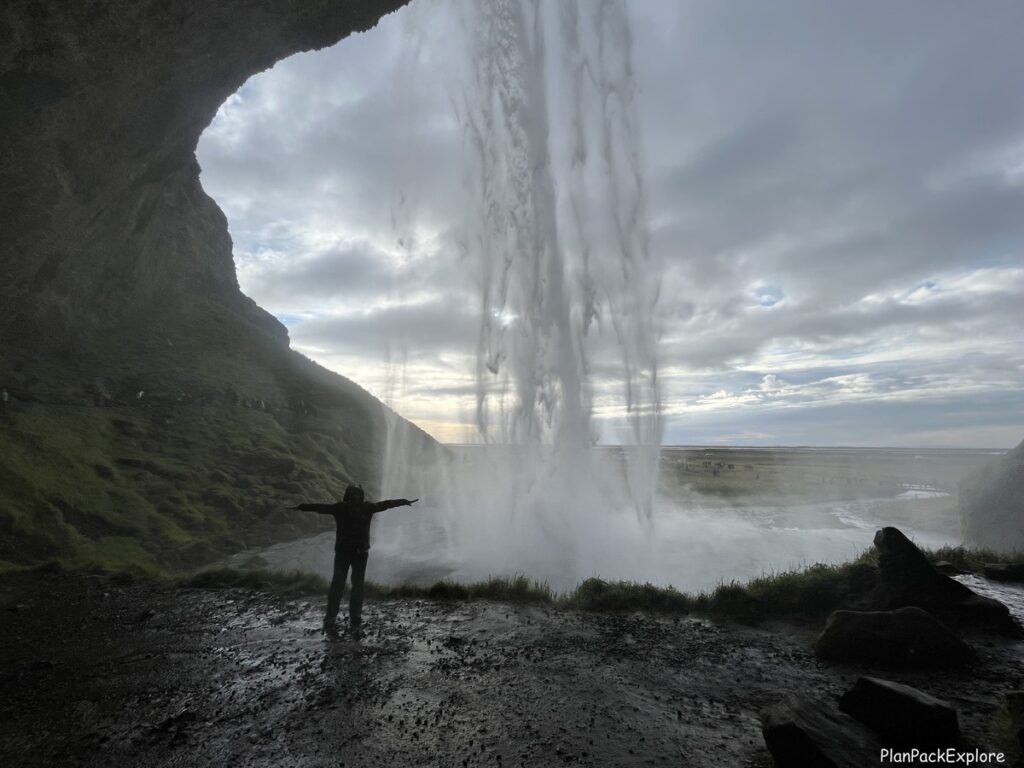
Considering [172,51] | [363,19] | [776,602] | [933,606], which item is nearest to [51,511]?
[172,51]

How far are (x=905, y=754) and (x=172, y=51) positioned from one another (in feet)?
113

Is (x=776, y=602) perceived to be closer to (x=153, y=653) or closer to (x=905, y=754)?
(x=905, y=754)

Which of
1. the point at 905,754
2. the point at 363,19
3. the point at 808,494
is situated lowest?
the point at 808,494

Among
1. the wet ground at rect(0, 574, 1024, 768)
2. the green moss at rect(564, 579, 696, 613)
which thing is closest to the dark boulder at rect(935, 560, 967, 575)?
the wet ground at rect(0, 574, 1024, 768)

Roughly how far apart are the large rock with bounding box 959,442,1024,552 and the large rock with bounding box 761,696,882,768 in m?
30.0

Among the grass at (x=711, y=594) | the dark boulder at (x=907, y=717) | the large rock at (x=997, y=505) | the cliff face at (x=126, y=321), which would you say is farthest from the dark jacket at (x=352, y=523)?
the large rock at (x=997, y=505)

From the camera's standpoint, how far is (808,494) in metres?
58.1

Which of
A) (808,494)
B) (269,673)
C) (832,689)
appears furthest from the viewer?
(808,494)

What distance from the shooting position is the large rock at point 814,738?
514cm

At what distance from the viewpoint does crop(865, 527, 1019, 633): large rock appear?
31.0 ft

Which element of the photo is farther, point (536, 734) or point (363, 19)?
point (363, 19)

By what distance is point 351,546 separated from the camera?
11148 millimetres

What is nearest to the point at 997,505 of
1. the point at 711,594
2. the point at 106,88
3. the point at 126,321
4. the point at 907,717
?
the point at 711,594

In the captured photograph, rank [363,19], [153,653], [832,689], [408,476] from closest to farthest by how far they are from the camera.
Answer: [832,689] < [153,653] < [363,19] < [408,476]
